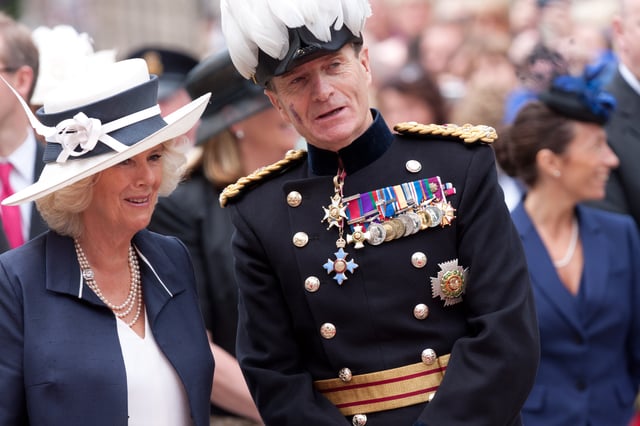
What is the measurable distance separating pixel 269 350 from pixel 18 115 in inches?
89.2

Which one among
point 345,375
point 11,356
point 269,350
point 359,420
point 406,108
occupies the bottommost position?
point 406,108

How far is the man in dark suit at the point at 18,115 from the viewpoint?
5453mm

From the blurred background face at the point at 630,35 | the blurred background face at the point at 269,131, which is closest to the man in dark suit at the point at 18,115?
the blurred background face at the point at 269,131

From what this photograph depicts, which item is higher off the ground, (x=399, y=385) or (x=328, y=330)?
(x=328, y=330)

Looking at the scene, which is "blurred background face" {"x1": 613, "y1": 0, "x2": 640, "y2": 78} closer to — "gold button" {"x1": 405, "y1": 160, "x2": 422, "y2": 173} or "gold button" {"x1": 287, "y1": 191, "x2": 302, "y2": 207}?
"gold button" {"x1": 405, "y1": 160, "x2": 422, "y2": 173}

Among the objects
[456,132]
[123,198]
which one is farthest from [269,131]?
[456,132]

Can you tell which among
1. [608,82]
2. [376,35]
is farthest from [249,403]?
[376,35]

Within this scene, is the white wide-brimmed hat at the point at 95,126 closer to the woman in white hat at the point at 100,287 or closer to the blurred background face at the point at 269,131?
the woman in white hat at the point at 100,287

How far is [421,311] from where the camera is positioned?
370 centimetres

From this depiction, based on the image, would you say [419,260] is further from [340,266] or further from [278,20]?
[278,20]

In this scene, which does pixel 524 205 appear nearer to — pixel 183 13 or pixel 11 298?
pixel 11 298

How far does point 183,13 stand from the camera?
2856 centimetres

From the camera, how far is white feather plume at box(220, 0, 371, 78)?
11.9 ft

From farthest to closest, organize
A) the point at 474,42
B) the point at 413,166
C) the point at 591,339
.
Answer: the point at 474,42 < the point at 591,339 < the point at 413,166
